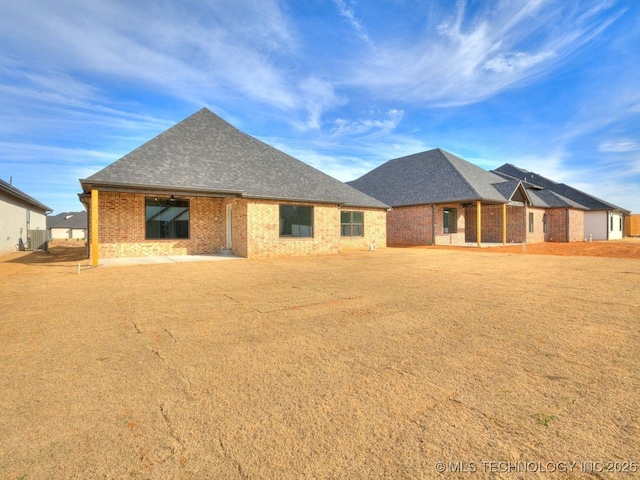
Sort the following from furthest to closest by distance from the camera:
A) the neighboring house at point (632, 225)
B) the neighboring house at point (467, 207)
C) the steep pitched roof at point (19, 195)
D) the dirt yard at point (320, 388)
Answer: the neighboring house at point (632, 225)
the neighboring house at point (467, 207)
the steep pitched roof at point (19, 195)
the dirt yard at point (320, 388)

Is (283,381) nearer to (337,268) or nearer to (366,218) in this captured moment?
(337,268)

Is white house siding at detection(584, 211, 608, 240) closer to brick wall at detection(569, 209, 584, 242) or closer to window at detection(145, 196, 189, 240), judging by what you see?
brick wall at detection(569, 209, 584, 242)

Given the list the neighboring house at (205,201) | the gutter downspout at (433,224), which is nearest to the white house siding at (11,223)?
the neighboring house at (205,201)

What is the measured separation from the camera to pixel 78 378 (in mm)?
3283

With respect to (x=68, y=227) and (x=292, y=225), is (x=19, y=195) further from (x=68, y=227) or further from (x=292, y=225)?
(x=68, y=227)

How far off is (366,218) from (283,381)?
63.5ft

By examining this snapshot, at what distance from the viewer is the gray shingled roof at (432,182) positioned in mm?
23312

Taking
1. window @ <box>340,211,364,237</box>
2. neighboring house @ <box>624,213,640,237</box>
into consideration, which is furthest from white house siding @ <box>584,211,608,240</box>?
window @ <box>340,211,364,237</box>

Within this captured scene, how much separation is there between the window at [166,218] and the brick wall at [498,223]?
866 inches

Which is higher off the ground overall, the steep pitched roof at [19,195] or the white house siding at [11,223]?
the steep pitched roof at [19,195]

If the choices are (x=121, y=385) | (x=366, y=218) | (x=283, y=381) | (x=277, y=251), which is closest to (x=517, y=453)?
(x=283, y=381)

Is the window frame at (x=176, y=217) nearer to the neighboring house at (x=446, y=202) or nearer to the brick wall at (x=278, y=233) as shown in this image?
the brick wall at (x=278, y=233)

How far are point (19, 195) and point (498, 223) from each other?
34.9 metres

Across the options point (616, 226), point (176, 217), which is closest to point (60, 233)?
point (176, 217)
